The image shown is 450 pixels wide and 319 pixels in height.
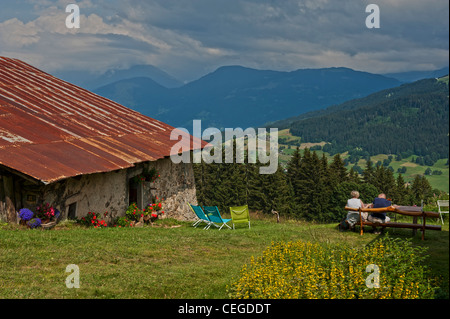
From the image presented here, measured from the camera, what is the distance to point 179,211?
19156 mm

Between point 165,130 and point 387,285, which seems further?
point 165,130

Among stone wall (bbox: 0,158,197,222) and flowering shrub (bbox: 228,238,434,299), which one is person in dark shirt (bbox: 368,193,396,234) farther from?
stone wall (bbox: 0,158,197,222)

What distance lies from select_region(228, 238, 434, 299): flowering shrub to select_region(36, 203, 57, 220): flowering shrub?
6554 mm

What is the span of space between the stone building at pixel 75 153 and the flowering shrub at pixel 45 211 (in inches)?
6.5

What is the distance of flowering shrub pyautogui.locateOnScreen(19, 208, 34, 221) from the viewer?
11.3m

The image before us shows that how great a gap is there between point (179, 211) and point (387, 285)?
43.9 ft

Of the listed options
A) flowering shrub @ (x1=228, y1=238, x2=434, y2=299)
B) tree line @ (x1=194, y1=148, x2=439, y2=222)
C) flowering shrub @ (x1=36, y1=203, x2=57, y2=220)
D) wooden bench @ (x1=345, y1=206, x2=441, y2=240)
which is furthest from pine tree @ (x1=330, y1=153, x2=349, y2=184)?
flowering shrub @ (x1=228, y1=238, x2=434, y2=299)

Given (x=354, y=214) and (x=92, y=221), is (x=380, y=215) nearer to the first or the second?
(x=354, y=214)

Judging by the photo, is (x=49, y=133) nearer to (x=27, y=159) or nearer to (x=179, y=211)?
(x=27, y=159)

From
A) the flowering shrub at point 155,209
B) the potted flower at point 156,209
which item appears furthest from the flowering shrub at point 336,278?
the potted flower at point 156,209

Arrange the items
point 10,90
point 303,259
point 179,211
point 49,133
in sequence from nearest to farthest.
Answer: point 303,259
point 49,133
point 10,90
point 179,211

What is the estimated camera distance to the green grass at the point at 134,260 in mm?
6980

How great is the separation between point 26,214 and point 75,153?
2565mm
